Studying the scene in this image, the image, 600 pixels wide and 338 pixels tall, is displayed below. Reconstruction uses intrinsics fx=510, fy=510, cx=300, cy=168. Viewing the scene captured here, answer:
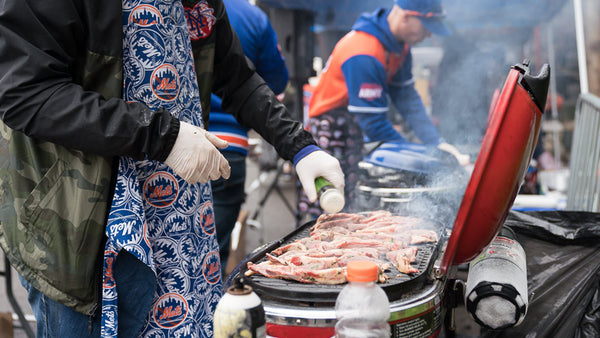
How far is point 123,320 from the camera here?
1.56 m

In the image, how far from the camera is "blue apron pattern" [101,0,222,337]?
58.9 inches

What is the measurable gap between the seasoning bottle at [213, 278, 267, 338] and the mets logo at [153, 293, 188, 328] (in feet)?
1.90

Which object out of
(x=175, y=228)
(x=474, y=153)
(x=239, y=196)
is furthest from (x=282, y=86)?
(x=175, y=228)

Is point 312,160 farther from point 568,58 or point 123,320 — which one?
point 568,58

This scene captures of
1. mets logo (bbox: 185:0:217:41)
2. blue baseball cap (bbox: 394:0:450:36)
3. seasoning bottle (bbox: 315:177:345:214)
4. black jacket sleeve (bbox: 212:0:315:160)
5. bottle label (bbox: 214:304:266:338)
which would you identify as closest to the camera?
bottle label (bbox: 214:304:266:338)

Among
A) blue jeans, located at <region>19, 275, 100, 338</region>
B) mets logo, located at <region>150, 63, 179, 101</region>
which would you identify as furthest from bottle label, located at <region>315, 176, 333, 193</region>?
blue jeans, located at <region>19, 275, 100, 338</region>

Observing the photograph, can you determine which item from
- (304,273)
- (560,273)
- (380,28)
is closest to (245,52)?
(380,28)

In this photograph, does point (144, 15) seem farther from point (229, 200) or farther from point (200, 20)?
point (229, 200)

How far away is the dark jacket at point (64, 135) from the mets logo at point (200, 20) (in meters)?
0.38

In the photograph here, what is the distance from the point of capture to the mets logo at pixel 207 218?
1764mm

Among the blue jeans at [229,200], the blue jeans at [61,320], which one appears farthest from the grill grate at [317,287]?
the blue jeans at [229,200]

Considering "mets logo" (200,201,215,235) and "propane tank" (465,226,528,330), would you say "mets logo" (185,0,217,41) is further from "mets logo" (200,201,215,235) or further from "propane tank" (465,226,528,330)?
"propane tank" (465,226,528,330)

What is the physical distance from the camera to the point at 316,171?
1857 mm

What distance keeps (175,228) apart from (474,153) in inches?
125
